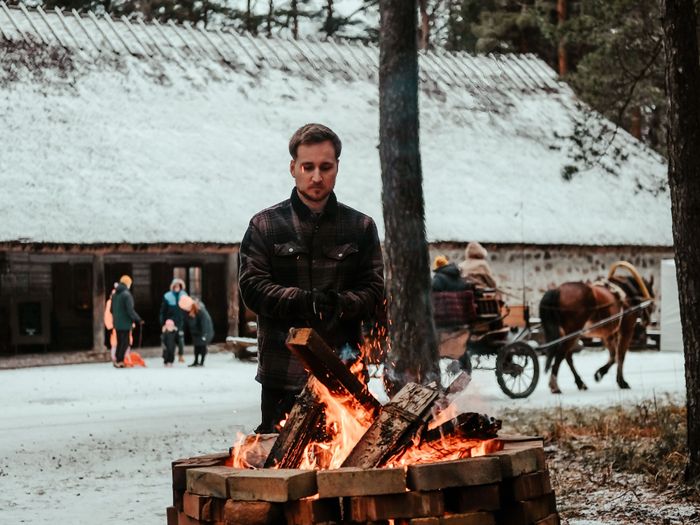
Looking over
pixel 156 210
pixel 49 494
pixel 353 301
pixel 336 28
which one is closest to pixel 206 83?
pixel 156 210

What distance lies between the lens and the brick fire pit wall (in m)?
3.66

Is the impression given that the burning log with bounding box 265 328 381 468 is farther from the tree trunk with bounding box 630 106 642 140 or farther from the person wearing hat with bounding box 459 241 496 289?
the tree trunk with bounding box 630 106 642 140

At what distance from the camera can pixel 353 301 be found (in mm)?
4164

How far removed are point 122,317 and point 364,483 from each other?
54.8ft

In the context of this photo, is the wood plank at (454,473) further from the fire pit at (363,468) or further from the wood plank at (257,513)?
the wood plank at (257,513)

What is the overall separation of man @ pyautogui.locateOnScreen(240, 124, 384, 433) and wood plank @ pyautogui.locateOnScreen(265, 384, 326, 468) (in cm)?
23

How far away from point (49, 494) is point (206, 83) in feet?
65.2

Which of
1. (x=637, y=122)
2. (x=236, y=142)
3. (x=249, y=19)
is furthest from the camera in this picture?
(x=249, y=19)

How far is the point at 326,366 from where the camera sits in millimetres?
3949

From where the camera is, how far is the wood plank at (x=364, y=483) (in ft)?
12.0

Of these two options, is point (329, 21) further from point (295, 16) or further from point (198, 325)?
point (198, 325)

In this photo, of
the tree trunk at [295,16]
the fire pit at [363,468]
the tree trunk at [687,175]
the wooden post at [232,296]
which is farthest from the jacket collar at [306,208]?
the tree trunk at [295,16]

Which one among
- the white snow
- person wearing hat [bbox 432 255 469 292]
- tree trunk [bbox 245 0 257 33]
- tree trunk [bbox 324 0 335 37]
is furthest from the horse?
tree trunk [bbox 245 0 257 33]

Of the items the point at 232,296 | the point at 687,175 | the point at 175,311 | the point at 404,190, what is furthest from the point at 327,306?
the point at 232,296
